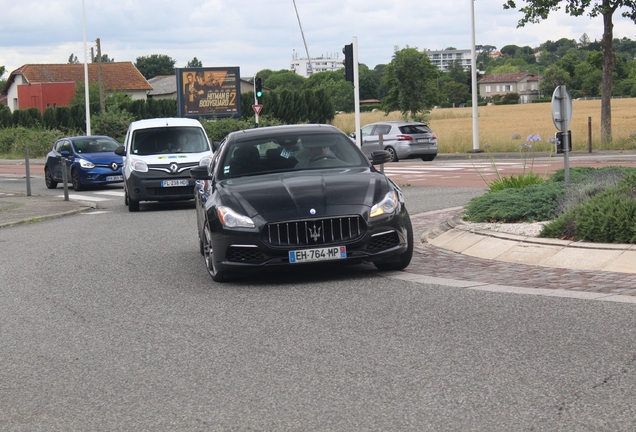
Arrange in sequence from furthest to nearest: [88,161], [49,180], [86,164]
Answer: [49,180] → [88,161] → [86,164]

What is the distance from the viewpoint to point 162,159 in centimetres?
1895

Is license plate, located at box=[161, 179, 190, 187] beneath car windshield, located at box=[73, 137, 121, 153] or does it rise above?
beneath

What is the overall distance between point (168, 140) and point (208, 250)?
10417 millimetres

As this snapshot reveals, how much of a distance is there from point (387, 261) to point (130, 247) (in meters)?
4.70

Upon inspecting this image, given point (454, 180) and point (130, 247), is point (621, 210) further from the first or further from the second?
point (454, 180)

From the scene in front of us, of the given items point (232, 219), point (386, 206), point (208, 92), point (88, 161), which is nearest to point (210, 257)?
point (232, 219)

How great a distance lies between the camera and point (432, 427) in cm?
453

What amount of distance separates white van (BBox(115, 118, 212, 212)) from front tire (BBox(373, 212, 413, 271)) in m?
9.63

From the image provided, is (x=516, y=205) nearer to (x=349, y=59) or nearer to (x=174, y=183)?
(x=174, y=183)

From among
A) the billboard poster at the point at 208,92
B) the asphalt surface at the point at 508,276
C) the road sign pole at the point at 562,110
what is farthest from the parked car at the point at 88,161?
the billboard poster at the point at 208,92

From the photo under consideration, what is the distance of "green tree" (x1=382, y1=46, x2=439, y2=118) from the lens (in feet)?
146

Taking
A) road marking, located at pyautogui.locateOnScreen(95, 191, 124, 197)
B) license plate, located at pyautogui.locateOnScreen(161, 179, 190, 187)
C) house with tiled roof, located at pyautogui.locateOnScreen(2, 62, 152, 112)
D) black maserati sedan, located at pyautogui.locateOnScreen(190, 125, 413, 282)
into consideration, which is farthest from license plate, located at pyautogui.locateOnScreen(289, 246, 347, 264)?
house with tiled roof, located at pyautogui.locateOnScreen(2, 62, 152, 112)

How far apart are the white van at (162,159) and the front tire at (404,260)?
9631 mm

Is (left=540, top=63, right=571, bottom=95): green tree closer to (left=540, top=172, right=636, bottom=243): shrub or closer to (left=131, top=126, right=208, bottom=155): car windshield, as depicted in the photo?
(left=131, top=126, right=208, bottom=155): car windshield
